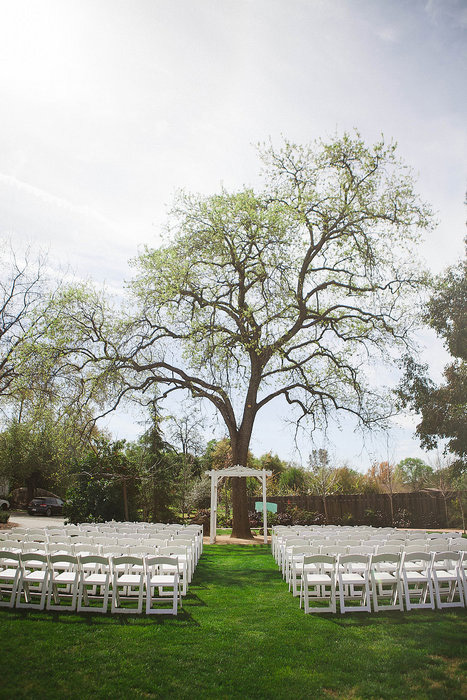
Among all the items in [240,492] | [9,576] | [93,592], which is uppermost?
[240,492]

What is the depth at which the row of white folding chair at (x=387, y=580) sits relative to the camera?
24.3 feet

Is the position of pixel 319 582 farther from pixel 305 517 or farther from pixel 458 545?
pixel 305 517

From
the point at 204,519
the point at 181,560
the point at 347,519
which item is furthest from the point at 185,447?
the point at 181,560

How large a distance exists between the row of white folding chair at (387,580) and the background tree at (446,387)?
12.1m

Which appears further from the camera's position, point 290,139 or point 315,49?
point 290,139

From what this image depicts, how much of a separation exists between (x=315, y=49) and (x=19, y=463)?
112ft

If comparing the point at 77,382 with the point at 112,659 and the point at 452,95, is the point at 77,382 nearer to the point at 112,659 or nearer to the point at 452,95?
the point at 112,659

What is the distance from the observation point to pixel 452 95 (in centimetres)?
793

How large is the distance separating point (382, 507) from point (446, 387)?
8449 mm

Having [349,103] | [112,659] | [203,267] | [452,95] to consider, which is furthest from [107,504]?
[452,95]

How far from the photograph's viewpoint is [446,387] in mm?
21438

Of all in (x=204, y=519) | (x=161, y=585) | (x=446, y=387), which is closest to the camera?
(x=161, y=585)

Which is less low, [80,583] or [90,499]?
[90,499]

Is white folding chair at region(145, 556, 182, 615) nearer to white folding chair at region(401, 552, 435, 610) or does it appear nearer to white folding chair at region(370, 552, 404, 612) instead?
white folding chair at region(370, 552, 404, 612)
